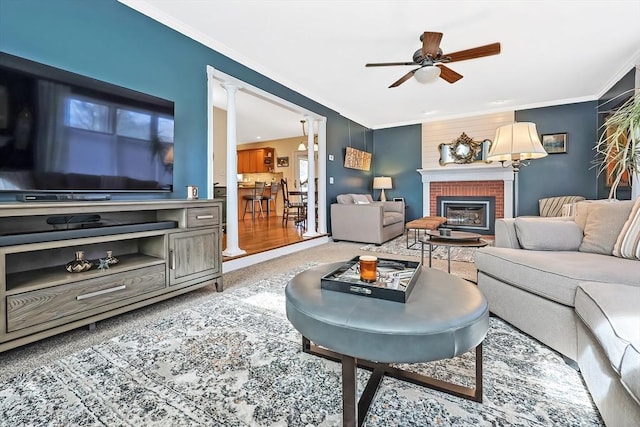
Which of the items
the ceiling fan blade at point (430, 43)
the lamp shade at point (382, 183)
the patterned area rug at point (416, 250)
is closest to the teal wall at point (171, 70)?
the patterned area rug at point (416, 250)

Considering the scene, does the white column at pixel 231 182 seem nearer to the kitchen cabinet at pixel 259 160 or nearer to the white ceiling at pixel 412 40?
the white ceiling at pixel 412 40

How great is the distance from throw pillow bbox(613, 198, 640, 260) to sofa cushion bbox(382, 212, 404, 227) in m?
3.09

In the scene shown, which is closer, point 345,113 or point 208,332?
point 208,332

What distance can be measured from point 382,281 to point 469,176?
18.1 feet

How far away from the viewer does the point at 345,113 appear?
5.76 m

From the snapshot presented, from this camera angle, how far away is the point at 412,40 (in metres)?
3.07

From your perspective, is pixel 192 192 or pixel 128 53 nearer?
pixel 128 53

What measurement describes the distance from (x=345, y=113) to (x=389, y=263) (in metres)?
4.80

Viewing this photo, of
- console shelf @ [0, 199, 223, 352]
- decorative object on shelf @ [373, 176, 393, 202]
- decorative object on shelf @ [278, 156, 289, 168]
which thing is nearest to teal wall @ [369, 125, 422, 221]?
decorative object on shelf @ [373, 176, 393, 202]

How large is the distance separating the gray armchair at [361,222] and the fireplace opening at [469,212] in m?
1.51

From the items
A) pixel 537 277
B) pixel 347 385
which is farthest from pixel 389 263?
pixel 537 277

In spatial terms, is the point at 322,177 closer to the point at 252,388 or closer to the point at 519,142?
the point at 519,142

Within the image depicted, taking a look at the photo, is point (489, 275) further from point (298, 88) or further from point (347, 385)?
point (298, 88)

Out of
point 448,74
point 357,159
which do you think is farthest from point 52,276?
point 357,159
